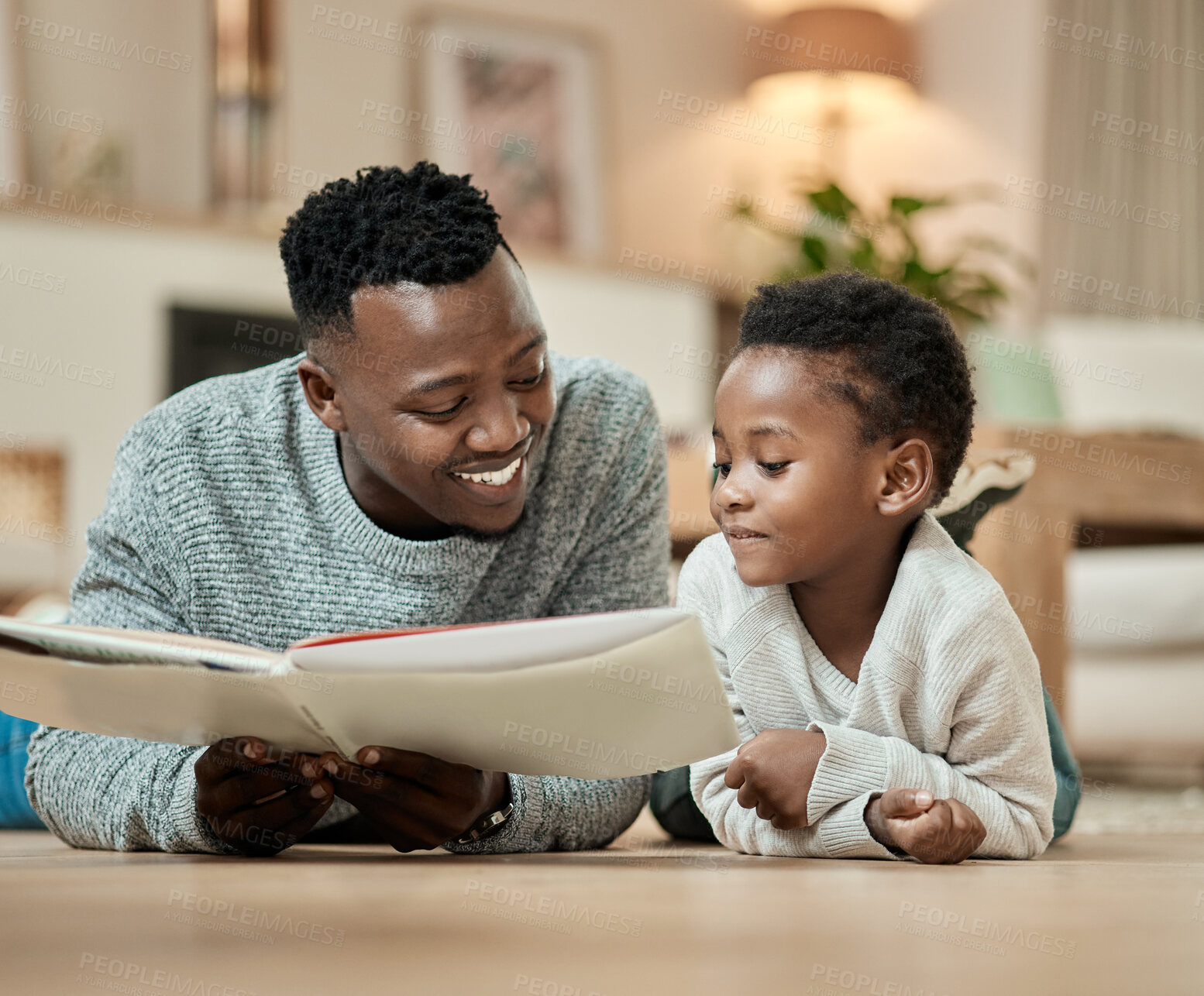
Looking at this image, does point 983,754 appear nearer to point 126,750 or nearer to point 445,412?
point 445,412

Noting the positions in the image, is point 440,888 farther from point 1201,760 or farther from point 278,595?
point 1201,760

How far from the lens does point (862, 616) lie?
1025 millimetres

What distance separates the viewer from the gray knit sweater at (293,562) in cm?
103

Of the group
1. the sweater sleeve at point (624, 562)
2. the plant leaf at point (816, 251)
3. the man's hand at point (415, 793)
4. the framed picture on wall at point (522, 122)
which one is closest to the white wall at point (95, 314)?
the plant leaf at point (816, 251)

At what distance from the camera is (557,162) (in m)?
4.60

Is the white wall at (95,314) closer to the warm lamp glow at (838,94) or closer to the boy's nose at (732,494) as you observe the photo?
the warm lamp glow at (838,94)

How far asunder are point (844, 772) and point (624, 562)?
0.34 meters

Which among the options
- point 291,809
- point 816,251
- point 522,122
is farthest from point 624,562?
point 522,122

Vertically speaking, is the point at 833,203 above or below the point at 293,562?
above

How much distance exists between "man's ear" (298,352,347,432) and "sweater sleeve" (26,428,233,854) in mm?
154

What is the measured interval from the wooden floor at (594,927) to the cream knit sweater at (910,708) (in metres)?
0.04

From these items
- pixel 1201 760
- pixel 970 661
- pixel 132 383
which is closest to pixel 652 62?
pixel 132 383

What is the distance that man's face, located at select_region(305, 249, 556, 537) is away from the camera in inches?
39.1

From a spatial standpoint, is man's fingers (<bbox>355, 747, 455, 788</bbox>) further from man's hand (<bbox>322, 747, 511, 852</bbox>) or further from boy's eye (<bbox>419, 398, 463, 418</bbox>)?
boy's eye (<bbox>419, 398, 463, 418</bbox>)
